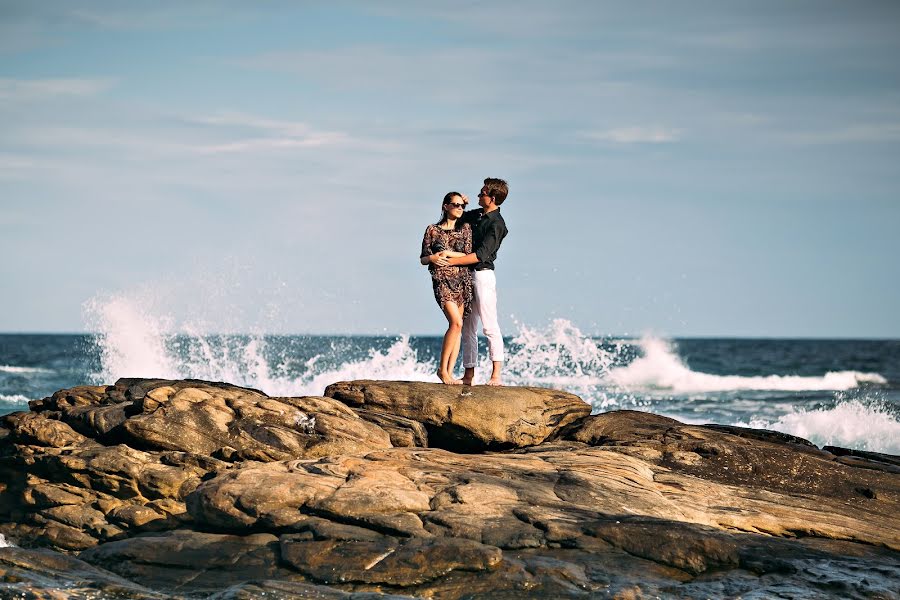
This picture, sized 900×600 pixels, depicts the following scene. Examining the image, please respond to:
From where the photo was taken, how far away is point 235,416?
8.73 meters

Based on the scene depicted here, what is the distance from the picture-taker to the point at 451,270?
10.2m

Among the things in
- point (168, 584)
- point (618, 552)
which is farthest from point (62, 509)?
point (618, 552)

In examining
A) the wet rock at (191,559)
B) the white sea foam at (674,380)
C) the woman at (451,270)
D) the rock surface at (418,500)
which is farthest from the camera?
the white sea foam at (674,380)

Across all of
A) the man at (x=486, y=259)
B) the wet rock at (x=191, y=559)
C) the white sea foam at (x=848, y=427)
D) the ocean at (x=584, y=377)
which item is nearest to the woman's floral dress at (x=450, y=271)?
the man at (x=486, y=259)

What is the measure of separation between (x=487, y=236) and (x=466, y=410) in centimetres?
185

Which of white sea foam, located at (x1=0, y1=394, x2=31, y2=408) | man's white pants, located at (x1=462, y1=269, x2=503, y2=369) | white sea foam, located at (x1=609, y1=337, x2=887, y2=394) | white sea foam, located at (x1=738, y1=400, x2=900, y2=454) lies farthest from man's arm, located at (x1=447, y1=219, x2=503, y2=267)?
white sea foam, located at (x1=609, y1=337, x2=887, y2=394)

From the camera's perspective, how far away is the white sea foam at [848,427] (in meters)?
18.7

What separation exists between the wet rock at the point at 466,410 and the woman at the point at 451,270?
18.9 inches

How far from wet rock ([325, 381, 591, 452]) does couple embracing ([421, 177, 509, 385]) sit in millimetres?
439

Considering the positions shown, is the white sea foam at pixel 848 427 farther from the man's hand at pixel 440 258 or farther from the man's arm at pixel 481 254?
the man's hand at pixel 440 258

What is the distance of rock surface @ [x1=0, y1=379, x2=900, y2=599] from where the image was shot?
20.3 feet

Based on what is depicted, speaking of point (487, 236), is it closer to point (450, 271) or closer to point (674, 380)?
point (450, 271)

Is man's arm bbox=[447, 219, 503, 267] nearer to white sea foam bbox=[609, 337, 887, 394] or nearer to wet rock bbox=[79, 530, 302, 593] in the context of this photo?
wet rock bbox=[79, 530, 302, 593]

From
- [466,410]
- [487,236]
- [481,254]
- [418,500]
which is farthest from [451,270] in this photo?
[418,500]
